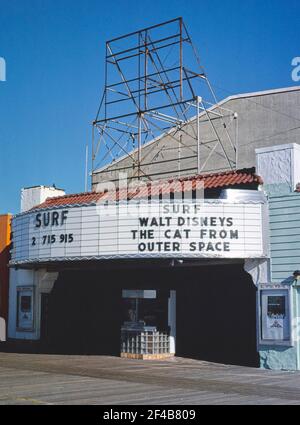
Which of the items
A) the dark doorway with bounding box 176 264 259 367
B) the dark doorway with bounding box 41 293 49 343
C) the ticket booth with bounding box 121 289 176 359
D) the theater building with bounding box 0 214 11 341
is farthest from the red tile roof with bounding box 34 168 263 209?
the theater building with bounding box 0 214 11 341

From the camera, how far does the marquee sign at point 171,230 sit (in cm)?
1855

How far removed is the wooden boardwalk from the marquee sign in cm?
333

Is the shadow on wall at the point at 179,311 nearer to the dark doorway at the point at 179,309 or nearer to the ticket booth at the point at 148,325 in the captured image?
the dark doorway at the point at 179,309

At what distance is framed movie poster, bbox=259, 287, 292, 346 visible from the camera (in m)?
18.2

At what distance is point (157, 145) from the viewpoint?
33.8 m

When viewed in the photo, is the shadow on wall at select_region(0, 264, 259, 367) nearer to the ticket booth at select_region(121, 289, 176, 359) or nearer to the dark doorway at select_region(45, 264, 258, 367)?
the dark doorway at select_region(45, 264, 258, 367)

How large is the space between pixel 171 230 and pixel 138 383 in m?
5.33

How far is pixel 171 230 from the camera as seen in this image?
18.6 meters

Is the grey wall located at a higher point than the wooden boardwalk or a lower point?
higher

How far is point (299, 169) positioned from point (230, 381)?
699 centimetres

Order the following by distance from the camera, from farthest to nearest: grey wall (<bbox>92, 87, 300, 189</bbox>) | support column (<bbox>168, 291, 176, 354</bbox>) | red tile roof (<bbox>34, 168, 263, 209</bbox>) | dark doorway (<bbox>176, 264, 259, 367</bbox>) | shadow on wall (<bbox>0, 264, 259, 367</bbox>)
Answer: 1. grey wall (<bbox>92, 87, 300, 189</bbox>)
2. support column (<bbox>168, 291, 176, 354</bbox>)
3. shadow on wall (<bbox>0, 264, 259, 367</bbox>)
4. dark doorway (<bbox>176, 264, 259, 367</bbox>)
5. red tile roof (<bbox>34, 168, 263, 209</bbox>)

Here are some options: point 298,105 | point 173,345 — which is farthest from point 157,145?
point 173,345

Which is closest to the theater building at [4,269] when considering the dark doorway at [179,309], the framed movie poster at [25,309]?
the framed movie poster at [25,309]

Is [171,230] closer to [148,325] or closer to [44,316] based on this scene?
[148,325]
